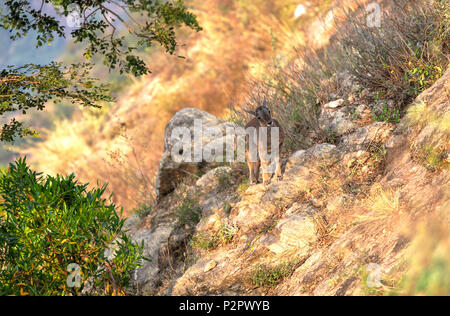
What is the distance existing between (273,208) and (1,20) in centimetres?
483

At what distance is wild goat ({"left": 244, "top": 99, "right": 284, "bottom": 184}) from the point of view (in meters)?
7.31

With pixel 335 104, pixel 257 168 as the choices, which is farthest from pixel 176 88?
pixel 257 168

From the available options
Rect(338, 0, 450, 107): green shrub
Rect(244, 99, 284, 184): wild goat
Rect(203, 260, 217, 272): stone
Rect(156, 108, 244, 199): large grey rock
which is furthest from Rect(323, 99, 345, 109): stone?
Rect(203, 260, 217, 272): stone

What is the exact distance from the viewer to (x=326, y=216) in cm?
612

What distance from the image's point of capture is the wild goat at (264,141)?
731 centimetres

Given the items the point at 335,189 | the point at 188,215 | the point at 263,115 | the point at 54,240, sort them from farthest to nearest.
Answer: the point at 188,215
the point at 263,115
the point at 335,189
the point at 54,240

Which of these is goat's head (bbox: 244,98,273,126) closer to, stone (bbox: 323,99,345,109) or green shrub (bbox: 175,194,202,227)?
stone (bbox: 323,99,345,109)

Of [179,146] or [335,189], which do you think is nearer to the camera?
[335,189]

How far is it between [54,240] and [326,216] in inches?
140

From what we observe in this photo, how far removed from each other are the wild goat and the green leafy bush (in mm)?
2958

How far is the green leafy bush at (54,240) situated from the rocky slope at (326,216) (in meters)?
1.23

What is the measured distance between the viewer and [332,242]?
5613 mm

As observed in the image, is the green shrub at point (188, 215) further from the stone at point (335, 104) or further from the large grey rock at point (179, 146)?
the stone at point (335, 104)

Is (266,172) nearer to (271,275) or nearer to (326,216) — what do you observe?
(326,216)
